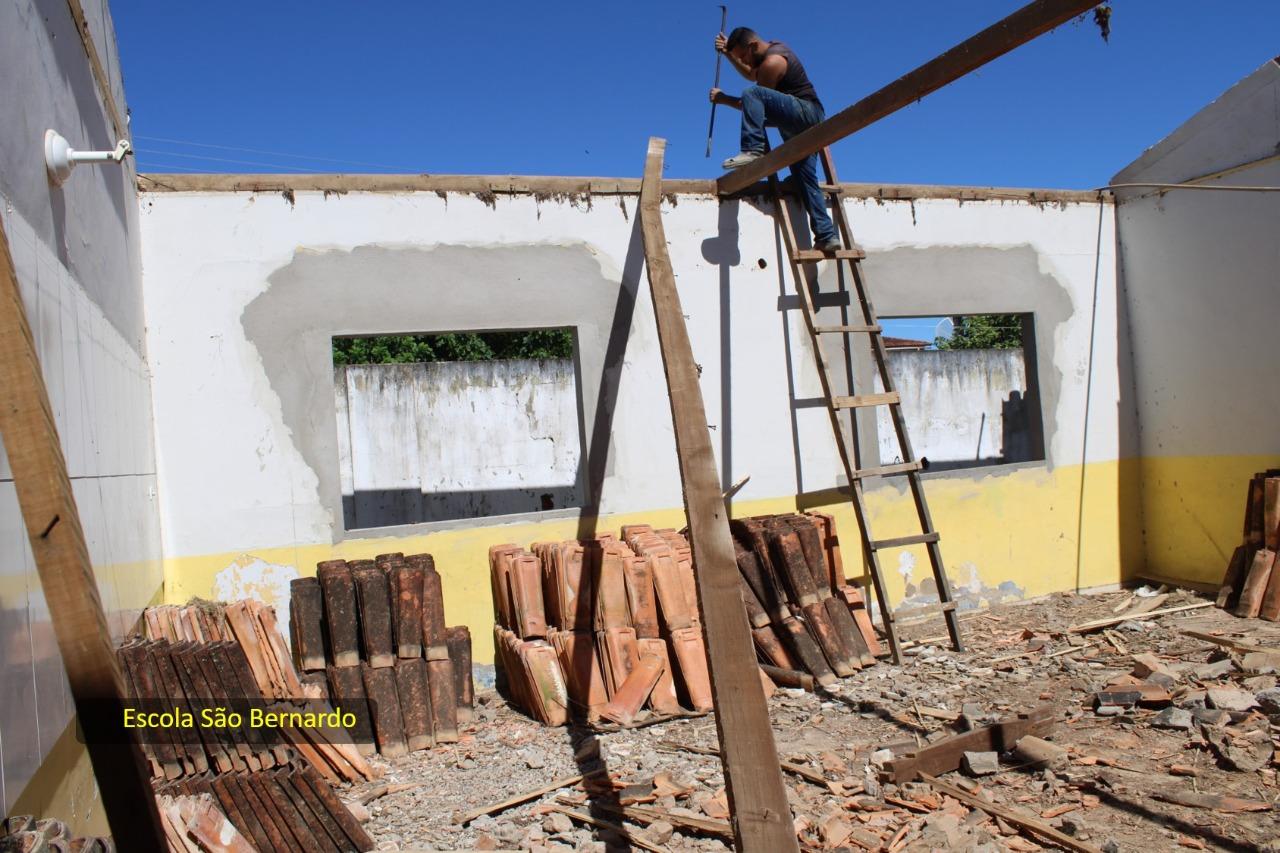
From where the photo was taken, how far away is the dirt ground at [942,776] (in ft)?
12.5

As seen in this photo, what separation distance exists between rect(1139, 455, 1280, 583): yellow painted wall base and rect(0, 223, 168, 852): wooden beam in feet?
26.9

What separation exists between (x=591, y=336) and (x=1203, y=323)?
5141 millimetres

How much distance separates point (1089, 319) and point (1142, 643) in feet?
9.87

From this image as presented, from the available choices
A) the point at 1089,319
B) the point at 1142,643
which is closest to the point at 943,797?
the point at 1142,643

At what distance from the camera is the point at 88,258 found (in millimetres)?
3844

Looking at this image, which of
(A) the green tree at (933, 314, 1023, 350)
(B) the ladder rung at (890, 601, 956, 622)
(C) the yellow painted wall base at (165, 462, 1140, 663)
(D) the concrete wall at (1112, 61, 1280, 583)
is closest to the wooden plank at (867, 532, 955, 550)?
(B) the ladder rung at (890, 601, 956, 622)

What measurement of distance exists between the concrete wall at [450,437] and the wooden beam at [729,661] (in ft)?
27.3

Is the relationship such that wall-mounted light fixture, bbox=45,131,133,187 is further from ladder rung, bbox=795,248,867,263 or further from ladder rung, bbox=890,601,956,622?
ladder rung, bbox=890,601,956,622

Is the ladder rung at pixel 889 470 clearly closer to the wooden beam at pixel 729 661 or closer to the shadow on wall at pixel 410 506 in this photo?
the wooden beam at pixel 729 661

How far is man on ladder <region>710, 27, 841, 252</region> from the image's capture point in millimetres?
6797

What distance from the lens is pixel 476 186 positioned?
21.1ft

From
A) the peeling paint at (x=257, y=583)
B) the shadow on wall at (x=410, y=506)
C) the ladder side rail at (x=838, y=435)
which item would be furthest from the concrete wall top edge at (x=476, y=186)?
the shadow on wall at (x=410, y=506)

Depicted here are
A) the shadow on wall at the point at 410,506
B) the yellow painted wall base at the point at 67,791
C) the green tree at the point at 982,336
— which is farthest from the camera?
the green tree at the point at 982,336

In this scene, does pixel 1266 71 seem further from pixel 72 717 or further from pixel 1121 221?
pixel 72 717
